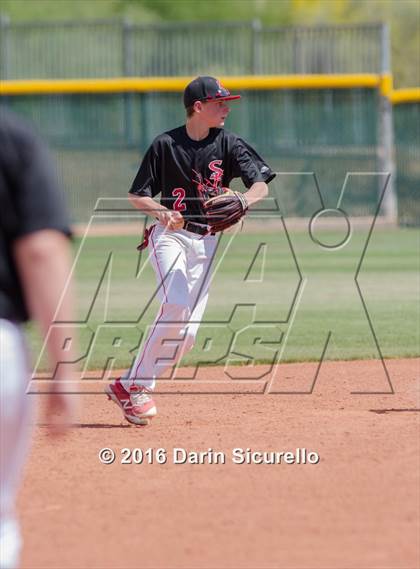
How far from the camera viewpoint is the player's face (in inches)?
263

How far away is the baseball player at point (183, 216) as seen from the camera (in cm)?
660

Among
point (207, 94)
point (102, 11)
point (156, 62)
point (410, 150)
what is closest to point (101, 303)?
point (207, 94)

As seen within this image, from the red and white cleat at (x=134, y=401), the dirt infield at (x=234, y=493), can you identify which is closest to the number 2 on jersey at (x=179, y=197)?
the red and white cleat at (x=134, y=401)

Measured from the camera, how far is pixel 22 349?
9.98 feet

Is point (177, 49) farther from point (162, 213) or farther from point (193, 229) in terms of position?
point (162, 213)

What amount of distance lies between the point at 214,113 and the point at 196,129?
0.14 meters

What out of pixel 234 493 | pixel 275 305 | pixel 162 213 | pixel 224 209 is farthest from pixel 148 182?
pixel 275 305

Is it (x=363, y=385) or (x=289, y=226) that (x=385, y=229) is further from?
(x=363, y=385)

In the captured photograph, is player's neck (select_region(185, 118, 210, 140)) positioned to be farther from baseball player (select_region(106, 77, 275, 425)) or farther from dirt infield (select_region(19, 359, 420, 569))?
dirt infield (select_region(19, 359, 420, 569))

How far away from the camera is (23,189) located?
303cm

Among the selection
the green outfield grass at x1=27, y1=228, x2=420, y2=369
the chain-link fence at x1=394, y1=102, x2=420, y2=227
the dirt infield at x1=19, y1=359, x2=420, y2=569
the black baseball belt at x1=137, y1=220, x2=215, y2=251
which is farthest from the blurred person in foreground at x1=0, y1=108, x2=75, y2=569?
the chain-link fence at x1=394, y1=102, x2=420, y2=227

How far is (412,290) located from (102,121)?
1244 centimetres

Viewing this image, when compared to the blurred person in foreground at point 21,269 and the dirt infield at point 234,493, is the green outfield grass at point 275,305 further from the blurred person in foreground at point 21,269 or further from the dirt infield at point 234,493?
the blurred person in foreground at point 21,269

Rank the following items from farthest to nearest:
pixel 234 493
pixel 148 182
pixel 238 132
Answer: pixel 238 132 < pixel 148 182 < pixel 234 493
